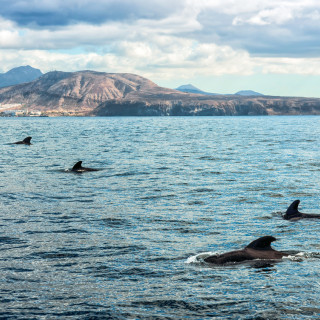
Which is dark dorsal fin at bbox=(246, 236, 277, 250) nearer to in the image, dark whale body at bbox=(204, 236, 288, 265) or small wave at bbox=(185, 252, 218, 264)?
dark whale body at bbox=(204, 236, 288, 265)

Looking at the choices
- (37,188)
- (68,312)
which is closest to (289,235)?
(68,312)

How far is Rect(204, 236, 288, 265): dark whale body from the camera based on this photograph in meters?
15.5

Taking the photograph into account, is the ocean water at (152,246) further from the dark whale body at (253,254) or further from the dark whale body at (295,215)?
the dark whale body at (295,215)

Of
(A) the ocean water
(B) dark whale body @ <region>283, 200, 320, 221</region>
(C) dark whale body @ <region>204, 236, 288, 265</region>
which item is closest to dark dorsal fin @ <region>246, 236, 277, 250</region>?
(C) dark whale body @ <region>204, 236, 288, 265</region>

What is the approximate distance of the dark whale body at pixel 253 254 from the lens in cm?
1546

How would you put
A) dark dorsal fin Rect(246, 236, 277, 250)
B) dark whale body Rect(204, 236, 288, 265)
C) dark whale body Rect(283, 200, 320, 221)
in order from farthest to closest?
dark whale body Rect(283, 200, 320, 221) < dark dorsal fin Rect(246, 236, 277, 250) < dark whale body Rect(204, 236, 288, 265)

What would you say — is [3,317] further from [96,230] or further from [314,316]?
[96,230]

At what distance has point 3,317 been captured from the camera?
1135 centimetres

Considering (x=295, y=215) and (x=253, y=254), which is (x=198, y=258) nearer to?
(x=253, y=254)

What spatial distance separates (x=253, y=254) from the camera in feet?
51.4

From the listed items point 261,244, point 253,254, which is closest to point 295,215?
point 261,244

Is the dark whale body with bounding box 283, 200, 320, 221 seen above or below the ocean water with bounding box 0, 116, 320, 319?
above

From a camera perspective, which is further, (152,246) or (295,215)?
(295,215)

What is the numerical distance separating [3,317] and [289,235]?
11652 mm
